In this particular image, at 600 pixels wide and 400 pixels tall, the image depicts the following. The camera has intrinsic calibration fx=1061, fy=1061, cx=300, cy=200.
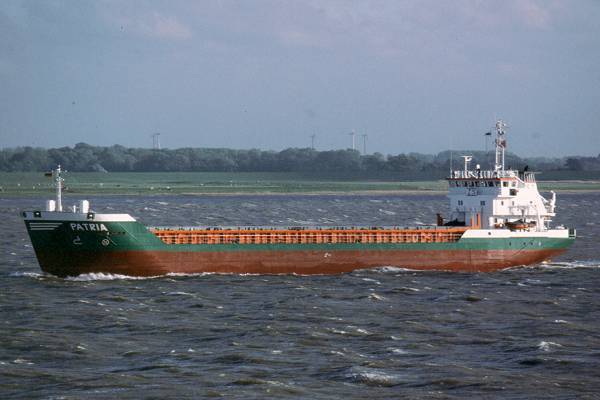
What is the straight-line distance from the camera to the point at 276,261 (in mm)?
65188

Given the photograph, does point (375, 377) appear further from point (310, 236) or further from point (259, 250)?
point (310, 236)

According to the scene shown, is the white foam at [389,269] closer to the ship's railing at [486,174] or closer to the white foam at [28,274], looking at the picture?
the ship's railing at [486,174]

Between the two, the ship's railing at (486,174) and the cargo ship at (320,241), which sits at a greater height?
the ship's railing at (486,174)

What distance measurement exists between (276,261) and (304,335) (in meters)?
20.9

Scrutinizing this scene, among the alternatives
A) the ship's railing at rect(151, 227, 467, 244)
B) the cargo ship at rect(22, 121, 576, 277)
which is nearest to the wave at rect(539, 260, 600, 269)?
the cargo ship at rect(22, 121, 576, 277)

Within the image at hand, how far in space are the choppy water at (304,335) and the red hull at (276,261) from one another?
0.90m

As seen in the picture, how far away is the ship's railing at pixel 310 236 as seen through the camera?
211 feet

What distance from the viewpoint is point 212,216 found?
5271 inches

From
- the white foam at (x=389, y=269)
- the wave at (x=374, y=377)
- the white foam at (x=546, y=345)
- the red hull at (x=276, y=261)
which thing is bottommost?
the wave at (x=374, y=377)

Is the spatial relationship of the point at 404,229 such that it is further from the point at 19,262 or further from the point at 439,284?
the point at 19,262

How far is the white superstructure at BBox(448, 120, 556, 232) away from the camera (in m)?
69.0

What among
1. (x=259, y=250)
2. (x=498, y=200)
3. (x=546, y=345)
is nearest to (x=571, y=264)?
(x=498, y=200)

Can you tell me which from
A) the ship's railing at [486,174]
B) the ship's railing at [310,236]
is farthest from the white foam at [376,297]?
the ship's railing at [486,174]

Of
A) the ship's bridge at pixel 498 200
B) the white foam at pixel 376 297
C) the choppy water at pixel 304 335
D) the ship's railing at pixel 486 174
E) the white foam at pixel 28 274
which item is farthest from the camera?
the ship's railing at pixel 486 174
